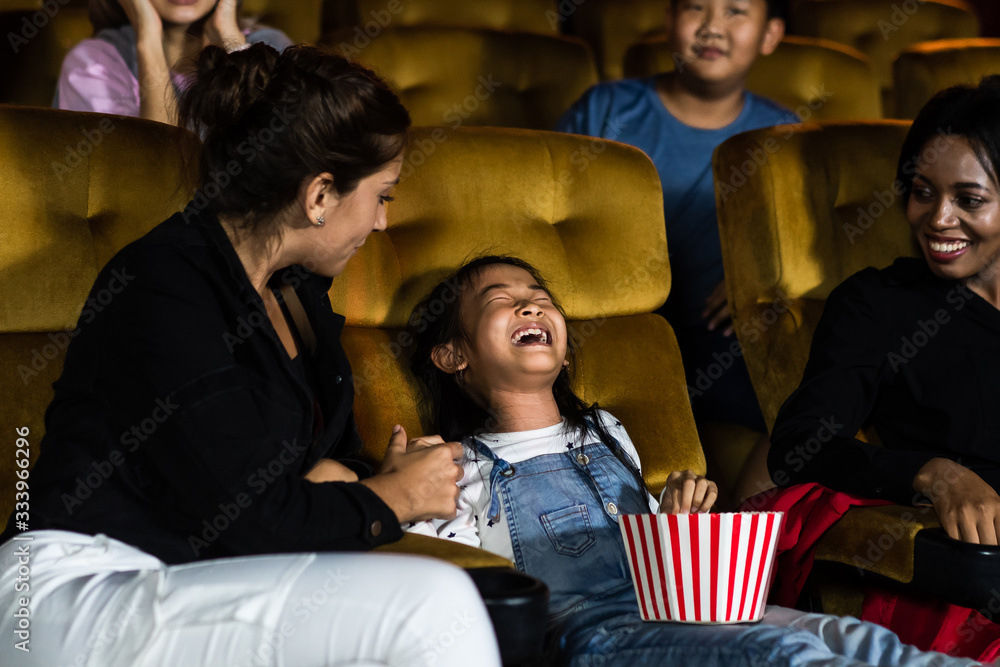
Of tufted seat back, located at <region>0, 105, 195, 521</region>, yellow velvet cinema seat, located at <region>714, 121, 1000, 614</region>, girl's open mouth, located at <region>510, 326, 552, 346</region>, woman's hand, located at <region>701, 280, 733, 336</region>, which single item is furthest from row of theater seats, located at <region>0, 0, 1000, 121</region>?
girl's open mouth, located at <region>510, 326, 552, 346</region>

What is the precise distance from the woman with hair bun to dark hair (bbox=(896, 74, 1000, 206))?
93 cm

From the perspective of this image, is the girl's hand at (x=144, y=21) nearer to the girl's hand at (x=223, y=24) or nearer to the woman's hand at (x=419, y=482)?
the girl's hand at (x=223, y=24)

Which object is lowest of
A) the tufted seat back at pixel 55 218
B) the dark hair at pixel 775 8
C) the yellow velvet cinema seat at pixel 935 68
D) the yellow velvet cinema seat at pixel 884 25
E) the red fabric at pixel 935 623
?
the red fabric at pixel 935 623

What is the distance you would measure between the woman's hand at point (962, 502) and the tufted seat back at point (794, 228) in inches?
17.2

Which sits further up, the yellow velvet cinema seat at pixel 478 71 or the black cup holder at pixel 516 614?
the yellow velvet cinema seat at pixel 478 71

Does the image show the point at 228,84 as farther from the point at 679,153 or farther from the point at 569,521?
the point at 679,153

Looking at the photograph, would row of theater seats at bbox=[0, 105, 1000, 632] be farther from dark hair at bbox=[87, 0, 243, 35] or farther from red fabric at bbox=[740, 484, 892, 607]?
dark hair at bbox=[87, 0, 243, 35]

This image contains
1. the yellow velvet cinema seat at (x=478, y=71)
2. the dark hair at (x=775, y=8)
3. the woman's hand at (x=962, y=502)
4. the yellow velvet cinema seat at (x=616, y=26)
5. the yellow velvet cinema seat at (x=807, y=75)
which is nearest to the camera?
the woman's hand at (x=962, y=502)

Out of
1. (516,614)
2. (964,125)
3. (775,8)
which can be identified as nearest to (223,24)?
(775,8)

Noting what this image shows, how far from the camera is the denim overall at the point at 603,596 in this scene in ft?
3.61

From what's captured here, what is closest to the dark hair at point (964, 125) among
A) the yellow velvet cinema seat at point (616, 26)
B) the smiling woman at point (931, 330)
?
the smiling woman at point (931, 330)

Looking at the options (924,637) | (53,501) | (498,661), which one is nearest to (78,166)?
(53,501)

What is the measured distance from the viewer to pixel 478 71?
296 cm

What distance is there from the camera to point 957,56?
257 centimetres
